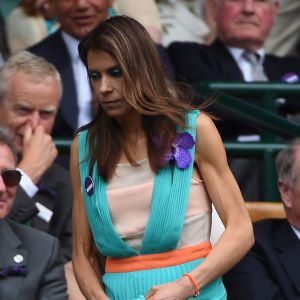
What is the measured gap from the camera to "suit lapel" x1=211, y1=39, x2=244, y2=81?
7387mm

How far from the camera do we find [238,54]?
7.55 metres

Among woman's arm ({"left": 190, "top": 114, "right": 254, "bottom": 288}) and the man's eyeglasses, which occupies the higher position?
woman's arm ({"left": 190, "top": 114, "right": 254, "bottom": 288})

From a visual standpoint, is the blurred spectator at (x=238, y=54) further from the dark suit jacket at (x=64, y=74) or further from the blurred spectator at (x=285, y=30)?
the blurred spectator at (x=285, y=30)

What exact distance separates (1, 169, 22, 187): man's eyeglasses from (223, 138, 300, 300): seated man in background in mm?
1065

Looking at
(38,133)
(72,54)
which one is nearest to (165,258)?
(38,133)

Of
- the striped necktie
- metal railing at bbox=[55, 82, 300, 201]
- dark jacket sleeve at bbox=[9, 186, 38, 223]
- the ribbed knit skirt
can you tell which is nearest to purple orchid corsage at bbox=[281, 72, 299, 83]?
the striped necktie

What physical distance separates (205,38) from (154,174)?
152 inches

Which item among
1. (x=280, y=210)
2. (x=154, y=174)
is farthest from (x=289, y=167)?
(x=154, y=174)

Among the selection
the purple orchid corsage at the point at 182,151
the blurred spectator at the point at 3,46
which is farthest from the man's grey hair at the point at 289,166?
the blurred spectator at the point at 3,46

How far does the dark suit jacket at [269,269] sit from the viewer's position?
212 inches

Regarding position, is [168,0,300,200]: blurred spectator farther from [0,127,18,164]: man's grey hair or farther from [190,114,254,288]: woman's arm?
[190,114,254,288]: woman's arm

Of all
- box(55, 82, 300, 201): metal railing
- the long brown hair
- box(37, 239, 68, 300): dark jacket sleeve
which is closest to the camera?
the long brown hair

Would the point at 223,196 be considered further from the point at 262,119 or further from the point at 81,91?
the point at 81,91

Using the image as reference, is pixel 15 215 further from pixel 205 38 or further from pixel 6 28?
pixel 205 38
